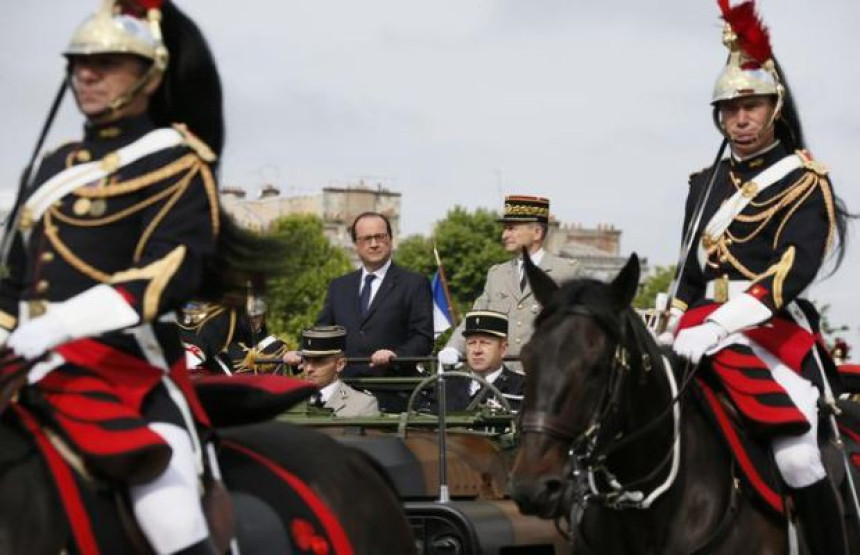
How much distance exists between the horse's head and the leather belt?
1.27 meters

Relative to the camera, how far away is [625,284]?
324 inches

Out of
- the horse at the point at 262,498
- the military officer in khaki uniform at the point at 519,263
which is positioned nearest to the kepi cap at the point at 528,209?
the military officer in khaki uniform at the point at 519,263

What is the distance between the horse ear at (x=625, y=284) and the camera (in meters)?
8.19

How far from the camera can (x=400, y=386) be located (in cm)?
1249

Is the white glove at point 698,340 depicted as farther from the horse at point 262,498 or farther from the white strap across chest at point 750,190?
the horse at point 262,498

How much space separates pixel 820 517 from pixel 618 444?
138 centimetres

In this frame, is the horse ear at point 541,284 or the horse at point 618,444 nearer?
the horse at point 618,444

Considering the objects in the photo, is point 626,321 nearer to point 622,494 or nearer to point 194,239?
point 622,494

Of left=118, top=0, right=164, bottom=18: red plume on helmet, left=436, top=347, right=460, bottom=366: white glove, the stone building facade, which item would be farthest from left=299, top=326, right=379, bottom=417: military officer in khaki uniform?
the stone building facade

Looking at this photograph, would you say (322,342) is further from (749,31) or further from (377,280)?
(749,31)

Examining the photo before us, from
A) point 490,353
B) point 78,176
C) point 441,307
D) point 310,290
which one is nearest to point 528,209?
point 490,353

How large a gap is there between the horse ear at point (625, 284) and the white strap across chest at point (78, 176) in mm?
2407

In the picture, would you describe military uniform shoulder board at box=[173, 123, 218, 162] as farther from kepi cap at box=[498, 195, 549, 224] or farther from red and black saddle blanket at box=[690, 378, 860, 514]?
kepi cap at box=[498, 195, 549, 224]

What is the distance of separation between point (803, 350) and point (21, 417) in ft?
14.8
